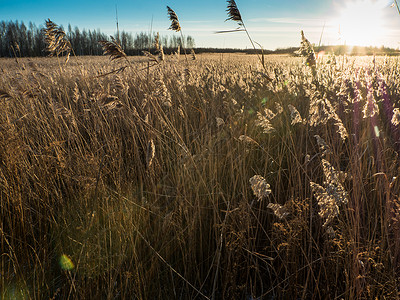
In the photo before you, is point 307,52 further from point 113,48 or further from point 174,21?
point 113,48

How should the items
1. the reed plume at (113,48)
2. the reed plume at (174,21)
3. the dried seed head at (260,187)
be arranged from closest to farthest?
the dried seed head at (260,187)
the reed plume at (113,48)
the reed plume at (174,21)

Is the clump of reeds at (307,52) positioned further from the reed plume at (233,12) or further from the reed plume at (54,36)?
the reed plume at (54,36)

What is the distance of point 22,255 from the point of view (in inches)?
75.1

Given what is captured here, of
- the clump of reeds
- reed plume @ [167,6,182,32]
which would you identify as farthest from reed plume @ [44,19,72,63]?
the clump of reeds

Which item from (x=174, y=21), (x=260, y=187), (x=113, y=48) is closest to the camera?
(x=260, y=187)

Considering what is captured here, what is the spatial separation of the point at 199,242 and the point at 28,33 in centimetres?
8928

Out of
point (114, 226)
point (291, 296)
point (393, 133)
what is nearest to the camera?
point (291, 296)

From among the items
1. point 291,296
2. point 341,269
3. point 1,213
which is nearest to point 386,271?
point 341,269

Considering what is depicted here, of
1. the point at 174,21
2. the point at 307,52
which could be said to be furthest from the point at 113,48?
the point at 307,52

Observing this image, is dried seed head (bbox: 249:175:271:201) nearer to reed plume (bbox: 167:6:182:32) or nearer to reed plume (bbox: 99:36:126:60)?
reed plume (bbox: 99:36:126:60)

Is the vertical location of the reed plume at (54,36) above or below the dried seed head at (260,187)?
above

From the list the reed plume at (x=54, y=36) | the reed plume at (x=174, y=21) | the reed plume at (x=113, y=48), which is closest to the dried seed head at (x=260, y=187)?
the reed plume at (x=113, y=48)

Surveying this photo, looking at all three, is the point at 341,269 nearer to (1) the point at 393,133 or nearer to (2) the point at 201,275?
(2) the point at 201,275

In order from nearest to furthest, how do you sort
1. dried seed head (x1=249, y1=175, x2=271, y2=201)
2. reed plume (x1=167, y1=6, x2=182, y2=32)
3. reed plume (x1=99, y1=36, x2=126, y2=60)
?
dried seed head (x1=249, y1=175, x2=271, y2=201) → reed plume (x1=99, y1=36, x2=126, y2=60) → reed plume (x1=167, y1=6, x2=182, y2=32)
